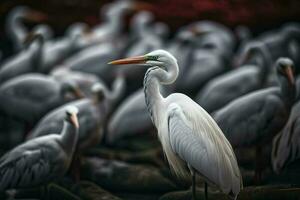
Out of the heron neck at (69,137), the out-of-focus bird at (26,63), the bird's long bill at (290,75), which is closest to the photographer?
the heron neck at (69,137)

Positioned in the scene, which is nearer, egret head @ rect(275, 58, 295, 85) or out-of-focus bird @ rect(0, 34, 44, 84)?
egret head @ rect(275, 58, 295, 85)

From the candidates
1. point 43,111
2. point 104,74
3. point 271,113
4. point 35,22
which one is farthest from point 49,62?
point 271,113

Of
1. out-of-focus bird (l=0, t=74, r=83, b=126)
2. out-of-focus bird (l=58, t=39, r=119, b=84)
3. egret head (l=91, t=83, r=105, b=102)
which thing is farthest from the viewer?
out-of-focus bird (l=58, t=39, r=119, b=84)

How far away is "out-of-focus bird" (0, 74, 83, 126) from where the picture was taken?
32.6ft

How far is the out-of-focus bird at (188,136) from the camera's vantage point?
6.15m

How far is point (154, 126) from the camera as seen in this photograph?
9297 mm

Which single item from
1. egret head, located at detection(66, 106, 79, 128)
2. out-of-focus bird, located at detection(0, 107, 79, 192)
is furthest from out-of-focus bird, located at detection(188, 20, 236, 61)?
out-of-focus bird, located at detection(0, 107, 79, 192)

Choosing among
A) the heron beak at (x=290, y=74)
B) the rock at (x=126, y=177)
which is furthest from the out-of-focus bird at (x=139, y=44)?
the heron beak at (x=290, y=74)

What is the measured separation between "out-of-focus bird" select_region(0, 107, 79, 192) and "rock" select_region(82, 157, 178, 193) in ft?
3.58

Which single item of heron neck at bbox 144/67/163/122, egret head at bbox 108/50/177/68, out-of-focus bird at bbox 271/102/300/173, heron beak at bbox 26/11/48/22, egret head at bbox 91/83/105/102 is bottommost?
out-of-focus bird at bbox 271/102/300/173

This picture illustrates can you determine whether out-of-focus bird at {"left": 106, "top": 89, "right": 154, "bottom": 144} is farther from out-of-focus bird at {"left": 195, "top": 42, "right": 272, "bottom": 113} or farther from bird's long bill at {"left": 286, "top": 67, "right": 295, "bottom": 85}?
bird's long bill at {"left": 286, "top": 67, "right": 295, "bottom": 85}

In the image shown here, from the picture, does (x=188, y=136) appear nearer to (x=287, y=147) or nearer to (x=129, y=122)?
(x=287, y=147)

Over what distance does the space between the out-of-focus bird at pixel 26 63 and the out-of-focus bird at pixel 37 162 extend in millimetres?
4464

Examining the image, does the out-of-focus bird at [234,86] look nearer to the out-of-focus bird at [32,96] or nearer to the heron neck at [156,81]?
the out-of-focus bird at [32,96]
